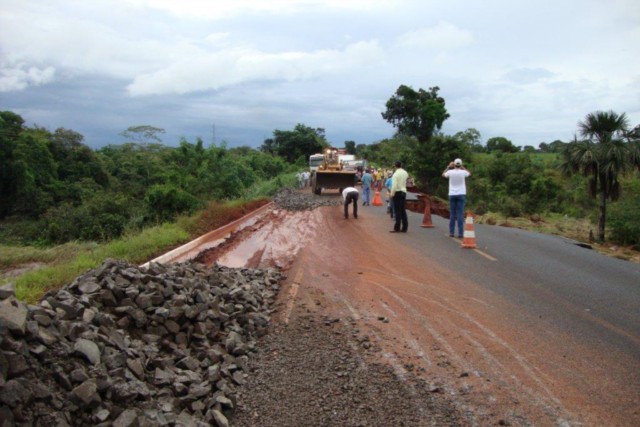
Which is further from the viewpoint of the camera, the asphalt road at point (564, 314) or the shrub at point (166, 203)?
the shrub at point (166, 203)

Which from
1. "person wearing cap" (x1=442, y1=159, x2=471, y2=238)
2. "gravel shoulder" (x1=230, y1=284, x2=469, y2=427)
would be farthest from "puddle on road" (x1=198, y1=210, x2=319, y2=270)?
"gravel shoulder" (x1=230, y1=284, x2=469, y2=427)

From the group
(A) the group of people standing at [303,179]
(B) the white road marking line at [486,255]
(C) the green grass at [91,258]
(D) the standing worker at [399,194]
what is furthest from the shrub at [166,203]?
(A) the group of people standing at [303,179]

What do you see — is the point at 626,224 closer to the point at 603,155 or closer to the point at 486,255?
the point at 603,155

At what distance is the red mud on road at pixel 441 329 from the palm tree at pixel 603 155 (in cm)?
1572

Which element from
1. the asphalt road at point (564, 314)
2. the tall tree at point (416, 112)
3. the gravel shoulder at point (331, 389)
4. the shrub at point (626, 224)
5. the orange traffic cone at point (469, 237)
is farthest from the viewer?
the tall tree at point (416, 112)

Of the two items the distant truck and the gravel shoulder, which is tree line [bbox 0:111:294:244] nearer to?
the distant truck

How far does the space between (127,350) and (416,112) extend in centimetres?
6946

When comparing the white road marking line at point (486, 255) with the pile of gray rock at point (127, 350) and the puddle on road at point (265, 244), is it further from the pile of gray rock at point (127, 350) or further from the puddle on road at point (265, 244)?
the pile of gray rock at point (127, 350)

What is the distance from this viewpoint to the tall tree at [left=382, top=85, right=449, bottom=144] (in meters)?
70.1

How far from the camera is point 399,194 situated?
1422 centimetres

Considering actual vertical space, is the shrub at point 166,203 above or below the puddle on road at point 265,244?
above

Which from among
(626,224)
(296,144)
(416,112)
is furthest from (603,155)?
(296,144)

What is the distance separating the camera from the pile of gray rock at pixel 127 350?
3789 mm

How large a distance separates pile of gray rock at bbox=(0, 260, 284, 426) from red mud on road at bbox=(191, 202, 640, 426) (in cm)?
119
